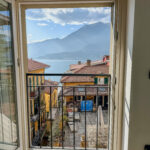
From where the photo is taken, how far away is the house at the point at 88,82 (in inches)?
72.1

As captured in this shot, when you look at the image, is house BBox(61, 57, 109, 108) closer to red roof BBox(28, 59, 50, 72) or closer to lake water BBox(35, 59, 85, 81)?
lake water BBox(35, 59, 85, 81)

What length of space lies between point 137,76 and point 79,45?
2.49ft

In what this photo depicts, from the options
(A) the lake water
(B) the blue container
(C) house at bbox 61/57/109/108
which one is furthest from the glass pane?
(B) the blue container

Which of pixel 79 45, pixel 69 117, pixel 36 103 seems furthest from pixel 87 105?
pixel 79 45

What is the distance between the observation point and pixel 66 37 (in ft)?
5.77

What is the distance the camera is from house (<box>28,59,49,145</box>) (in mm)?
1895

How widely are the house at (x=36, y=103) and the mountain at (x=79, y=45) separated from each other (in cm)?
17

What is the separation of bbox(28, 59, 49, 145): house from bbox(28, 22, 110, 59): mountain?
0.17m

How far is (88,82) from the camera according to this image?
1955 millimetres

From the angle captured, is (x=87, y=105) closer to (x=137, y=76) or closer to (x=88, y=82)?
(x=88, y=82)

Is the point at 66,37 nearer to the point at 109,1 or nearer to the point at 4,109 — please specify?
the point at 109,1

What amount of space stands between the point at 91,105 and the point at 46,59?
0.96 metres

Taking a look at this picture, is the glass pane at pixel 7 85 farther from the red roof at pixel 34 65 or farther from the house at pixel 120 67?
the red roof at pixel 34 65

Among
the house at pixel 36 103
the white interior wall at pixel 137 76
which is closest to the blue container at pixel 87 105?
the house at pixel 36 103
